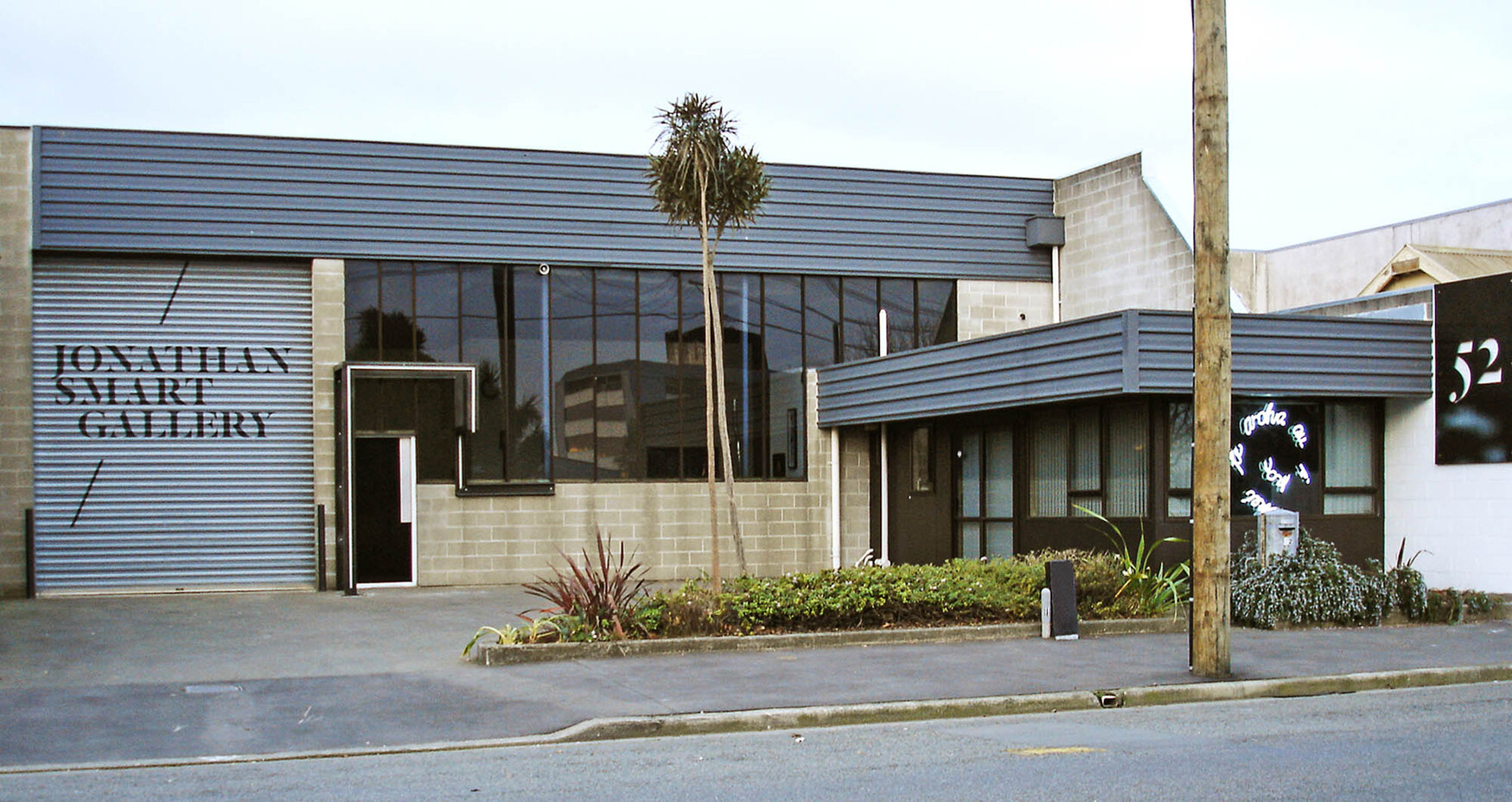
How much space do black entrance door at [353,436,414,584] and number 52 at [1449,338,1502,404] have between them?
14.5 metres

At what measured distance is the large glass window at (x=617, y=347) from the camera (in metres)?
22.3

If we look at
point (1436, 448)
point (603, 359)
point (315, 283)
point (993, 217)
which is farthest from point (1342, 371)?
point (315, 283)

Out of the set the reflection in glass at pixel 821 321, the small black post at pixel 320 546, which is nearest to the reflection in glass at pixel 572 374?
the small black post at pixel 320 546

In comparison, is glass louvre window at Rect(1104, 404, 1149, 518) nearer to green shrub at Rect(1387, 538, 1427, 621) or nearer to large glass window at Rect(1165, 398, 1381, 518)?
large glass window at Rect(1165, 398, 1381, 518)

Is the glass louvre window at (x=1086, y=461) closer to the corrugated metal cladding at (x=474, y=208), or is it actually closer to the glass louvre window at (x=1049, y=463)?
the glass louvre window at (x=1049, y=463)

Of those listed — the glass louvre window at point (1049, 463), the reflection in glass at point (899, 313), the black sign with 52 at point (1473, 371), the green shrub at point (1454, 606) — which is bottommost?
the green shrub at point (1454, 606)

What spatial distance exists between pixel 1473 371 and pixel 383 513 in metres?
15.1

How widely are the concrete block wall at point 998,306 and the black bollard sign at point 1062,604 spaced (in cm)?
1005

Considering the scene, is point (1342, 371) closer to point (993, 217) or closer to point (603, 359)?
point (993, 217)

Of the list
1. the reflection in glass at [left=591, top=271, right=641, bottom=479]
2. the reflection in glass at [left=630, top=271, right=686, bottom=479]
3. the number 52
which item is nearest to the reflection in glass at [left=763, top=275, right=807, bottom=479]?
the reflection in glass at [left=630, top=271, right=686, bottom=479]

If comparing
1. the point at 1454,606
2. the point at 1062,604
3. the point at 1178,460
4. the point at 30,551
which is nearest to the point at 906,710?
the point at 1062,604

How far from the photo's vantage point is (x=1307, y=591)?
53.0 feet

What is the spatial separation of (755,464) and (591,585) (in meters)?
9.18

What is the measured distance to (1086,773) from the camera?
8289mm
